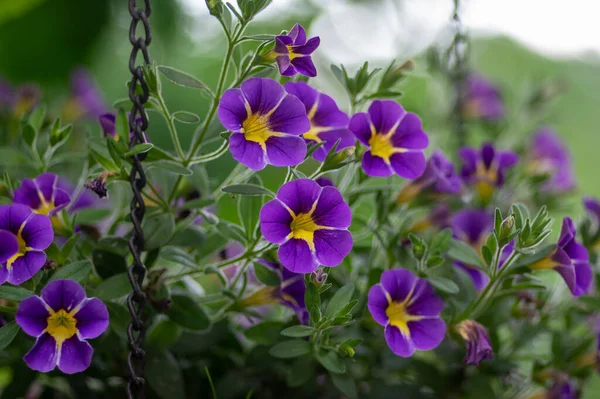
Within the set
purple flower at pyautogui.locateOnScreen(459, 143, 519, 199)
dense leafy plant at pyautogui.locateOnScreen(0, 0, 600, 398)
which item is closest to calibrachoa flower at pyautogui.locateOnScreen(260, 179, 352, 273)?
dense leafy plant at pyautogui.locateOnScreen(0, 0, 600, 398)

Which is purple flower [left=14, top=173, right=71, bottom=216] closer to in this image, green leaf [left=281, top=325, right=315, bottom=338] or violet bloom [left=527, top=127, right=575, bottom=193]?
green leaf [left=281, top=325, right=315, bottom=338]

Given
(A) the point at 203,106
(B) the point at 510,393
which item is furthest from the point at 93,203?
(A) the point at 203,106

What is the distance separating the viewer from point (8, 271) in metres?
0.54

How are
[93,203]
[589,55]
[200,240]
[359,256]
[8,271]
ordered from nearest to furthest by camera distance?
1. [8,271]
2. [200,240]
3. [359,256]
4. [93,203]
5. [589,55]

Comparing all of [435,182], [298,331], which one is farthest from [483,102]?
[298,331]

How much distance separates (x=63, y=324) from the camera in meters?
0.55

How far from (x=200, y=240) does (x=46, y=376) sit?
26cm

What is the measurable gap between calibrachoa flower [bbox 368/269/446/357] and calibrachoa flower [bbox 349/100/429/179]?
0.33ft

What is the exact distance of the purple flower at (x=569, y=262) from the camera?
2.05 feet

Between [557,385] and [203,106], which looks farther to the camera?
[203,106]

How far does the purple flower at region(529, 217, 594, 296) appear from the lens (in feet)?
2.05

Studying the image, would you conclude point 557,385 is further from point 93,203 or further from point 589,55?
point 589,55

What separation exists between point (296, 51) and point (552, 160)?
68cm

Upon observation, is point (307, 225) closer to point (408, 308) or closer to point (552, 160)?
point (408, 308)
